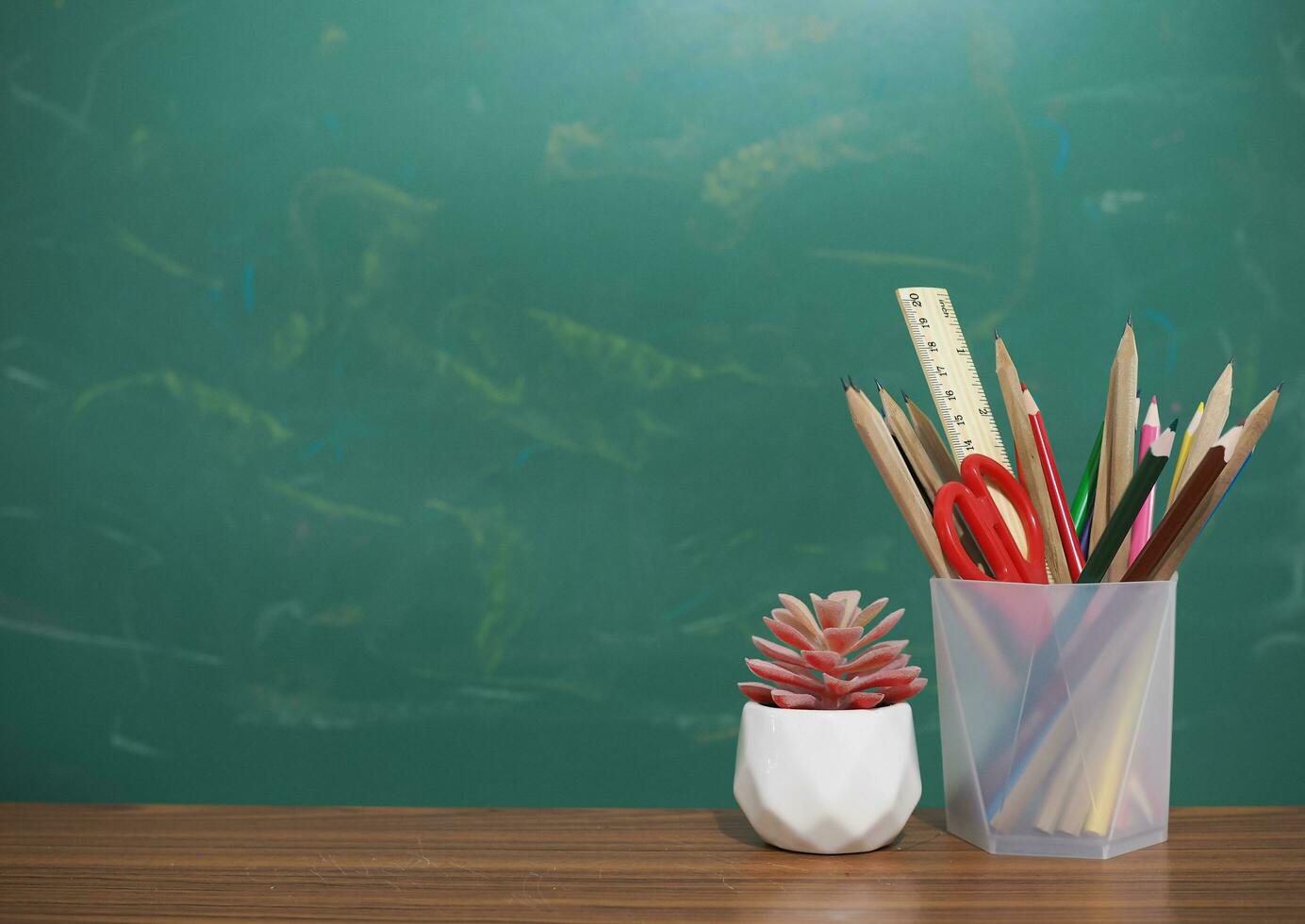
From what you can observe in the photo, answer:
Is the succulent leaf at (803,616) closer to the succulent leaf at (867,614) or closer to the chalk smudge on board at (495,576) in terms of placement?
the succulent leaf at (867,614)

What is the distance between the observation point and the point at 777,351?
3.70 ft

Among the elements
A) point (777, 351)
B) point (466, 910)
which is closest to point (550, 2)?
point (777, 351)

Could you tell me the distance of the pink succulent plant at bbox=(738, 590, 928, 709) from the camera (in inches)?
18.4

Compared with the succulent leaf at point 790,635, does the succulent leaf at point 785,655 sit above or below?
below

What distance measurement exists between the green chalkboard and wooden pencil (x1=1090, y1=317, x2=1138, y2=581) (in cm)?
65

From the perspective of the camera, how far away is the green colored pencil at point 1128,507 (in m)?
0.41

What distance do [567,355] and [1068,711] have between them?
773 mm

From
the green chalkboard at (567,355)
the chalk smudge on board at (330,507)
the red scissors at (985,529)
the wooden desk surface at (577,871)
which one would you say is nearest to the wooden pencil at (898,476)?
the red scissors at (985,529)

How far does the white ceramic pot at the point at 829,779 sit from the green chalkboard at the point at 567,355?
25.6 inches

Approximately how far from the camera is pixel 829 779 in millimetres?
→ 446

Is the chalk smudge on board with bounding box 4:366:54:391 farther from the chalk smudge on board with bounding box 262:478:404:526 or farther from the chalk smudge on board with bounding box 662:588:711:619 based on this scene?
the chalk smudge on board with bounding box 662:588:711:619

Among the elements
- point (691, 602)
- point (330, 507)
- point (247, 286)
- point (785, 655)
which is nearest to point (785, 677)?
point (785, 655)

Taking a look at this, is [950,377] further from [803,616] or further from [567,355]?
[567,355]

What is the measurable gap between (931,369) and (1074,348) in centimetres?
70
